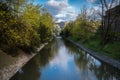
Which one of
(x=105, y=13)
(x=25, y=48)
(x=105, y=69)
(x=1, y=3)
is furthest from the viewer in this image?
(x=105, y=13)

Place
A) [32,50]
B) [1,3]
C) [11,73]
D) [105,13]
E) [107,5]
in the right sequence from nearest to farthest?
[1,3]
[11,73]
[32,50]
[107,5]
[105,13]

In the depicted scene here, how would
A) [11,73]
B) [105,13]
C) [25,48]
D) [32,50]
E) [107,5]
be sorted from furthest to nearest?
1. [105,13]
2. [107,5]
3. [32,50]
4. [25,48]
5. [11,73]

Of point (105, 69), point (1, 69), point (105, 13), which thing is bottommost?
point (105, 69)

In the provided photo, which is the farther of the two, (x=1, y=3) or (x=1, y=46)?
(x=1, y=46)

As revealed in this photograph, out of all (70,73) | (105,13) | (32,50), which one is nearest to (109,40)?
(105,13)

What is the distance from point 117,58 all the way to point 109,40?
13.8 meters

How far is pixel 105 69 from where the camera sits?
23.8 metres

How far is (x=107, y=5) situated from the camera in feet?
124

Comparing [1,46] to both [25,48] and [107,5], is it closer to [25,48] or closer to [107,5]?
Answer: [25,48]

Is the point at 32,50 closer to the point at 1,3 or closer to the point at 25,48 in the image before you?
the point at 25,48

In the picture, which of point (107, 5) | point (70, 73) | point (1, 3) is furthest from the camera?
point (107, 5)

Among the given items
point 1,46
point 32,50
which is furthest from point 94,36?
point 1,46

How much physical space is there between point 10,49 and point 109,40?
19.7 m

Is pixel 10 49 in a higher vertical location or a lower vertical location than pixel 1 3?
lower
